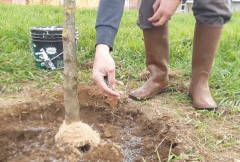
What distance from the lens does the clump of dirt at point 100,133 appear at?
1.63 metres

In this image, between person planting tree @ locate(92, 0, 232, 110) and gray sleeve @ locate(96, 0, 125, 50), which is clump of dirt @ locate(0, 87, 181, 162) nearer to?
person planting tree @ locate(92, 0, 232, 110)

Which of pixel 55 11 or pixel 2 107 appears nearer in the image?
pixel 2 107

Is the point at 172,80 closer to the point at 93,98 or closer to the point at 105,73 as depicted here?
the point at 93,98

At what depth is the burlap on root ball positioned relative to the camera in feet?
5.47

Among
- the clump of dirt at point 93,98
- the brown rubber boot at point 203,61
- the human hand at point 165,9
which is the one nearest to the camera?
the human hand at point 165,9

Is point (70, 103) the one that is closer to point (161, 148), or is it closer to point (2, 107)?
point (161, 148)

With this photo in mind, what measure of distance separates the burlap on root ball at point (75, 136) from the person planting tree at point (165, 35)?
0.46 metres

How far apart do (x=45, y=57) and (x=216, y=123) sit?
161 centimetres

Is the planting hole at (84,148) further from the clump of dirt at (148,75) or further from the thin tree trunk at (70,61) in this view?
the clump of dirt at (148,75)

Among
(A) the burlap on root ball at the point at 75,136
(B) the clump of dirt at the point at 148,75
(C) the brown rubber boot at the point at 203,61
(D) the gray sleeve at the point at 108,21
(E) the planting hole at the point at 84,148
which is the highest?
(D) the gray sleeve at the point at 108,21

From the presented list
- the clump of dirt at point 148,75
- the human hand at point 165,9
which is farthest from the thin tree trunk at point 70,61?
the clump of dirt at point 148,75

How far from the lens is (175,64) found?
9.94ft

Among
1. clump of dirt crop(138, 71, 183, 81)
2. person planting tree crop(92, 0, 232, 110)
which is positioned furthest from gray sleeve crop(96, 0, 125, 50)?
clump of dirt crop(138, 71, 183, 81)

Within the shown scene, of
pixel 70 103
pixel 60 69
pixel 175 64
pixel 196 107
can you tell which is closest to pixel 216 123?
pixel 196 107
